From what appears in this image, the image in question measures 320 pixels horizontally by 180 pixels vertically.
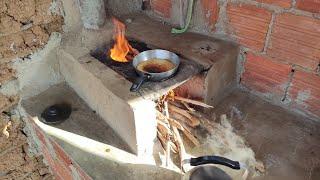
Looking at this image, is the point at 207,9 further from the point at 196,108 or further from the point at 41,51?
the point at 41,51

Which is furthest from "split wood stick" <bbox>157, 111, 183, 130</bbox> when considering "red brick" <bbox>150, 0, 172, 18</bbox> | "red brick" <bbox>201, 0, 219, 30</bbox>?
"red brick" <bbox>150, 0, 172, 18</bbox>

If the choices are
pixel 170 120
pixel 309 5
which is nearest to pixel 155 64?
pixel 170 120

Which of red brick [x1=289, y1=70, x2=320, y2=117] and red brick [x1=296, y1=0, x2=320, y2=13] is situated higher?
red brick [x1=296, y1=0, x2=320, y2=13]

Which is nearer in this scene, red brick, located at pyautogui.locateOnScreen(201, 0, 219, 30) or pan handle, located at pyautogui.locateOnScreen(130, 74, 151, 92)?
pan handle, located at pyautogui.locateOnScreen(130, 74, 151, 92)

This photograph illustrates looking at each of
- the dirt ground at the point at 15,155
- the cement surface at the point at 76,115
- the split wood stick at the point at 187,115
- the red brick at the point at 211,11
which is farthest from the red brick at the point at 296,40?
the dirt ground at the point at 15,155

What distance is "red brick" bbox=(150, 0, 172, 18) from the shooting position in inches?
92.8

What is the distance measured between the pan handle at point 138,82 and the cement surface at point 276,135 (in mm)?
645

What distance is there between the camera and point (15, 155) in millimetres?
2170

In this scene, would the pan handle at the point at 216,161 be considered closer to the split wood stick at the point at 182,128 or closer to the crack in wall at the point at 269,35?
the split wood stick at the point at 182,128

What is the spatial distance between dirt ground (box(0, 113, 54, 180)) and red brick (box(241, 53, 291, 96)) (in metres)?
1.74

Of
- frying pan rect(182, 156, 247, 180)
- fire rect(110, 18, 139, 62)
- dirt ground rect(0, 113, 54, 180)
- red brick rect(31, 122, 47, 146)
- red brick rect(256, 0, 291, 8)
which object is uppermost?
red brick rect(256, 0, 291, 8)

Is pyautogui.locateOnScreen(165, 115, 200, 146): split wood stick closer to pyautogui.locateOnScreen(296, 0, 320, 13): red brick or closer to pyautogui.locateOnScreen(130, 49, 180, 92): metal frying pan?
pyautogui.locateOnScreen(130, 49, 180, 92): metal frying pan

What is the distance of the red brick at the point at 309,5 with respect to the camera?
1.65 meters

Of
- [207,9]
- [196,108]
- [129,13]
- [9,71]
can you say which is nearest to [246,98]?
[196,108]
